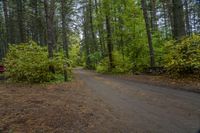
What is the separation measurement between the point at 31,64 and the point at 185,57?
8.61 metres

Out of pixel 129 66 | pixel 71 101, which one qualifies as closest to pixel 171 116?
pixel 71 101

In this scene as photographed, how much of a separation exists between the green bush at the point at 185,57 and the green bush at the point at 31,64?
6.54 m

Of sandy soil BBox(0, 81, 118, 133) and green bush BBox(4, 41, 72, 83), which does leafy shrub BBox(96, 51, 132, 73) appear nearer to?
green bush BBox(4, 41, 72, 83)

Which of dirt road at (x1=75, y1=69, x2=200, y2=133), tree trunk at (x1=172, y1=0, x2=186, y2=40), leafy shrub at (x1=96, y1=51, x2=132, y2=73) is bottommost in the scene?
dirt road at (x1=75, y1=69, x2=200, y2=133)

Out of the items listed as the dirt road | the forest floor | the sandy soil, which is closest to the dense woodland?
the dirt road

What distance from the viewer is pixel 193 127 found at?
19.5 ft

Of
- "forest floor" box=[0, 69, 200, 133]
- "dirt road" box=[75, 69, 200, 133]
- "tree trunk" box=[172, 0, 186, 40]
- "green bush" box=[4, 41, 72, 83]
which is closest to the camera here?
"dirt road" box=[75, 69, 200, 133]

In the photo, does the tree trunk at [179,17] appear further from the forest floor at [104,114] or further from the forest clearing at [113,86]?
the forest floor at [104,114]

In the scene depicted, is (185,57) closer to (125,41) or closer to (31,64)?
(31,64)

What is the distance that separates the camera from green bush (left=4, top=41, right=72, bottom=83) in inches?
631

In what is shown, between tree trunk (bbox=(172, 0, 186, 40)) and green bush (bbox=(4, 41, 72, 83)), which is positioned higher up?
tree trunk (bbox=(172, 0, 186, 40))

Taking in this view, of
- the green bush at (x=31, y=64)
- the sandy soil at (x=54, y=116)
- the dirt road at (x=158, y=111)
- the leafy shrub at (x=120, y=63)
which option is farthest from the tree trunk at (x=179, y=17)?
the sandy soil at (x=54, y=116)

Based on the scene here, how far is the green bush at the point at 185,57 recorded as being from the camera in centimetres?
1462

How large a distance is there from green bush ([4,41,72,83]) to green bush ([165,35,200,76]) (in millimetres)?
6536
